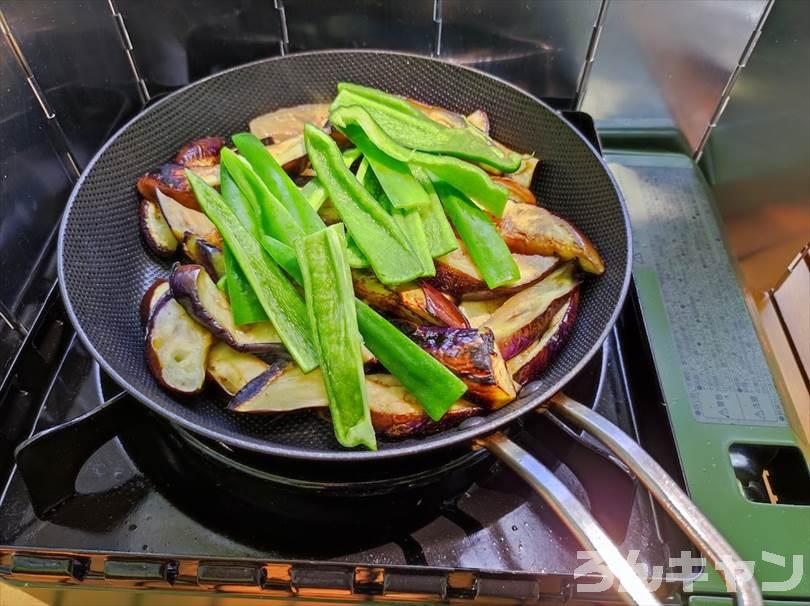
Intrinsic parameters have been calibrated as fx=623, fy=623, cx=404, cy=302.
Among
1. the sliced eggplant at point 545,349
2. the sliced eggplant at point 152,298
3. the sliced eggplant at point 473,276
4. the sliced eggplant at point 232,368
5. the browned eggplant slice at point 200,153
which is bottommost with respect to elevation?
Result: the sliced eggplant at point 545,349

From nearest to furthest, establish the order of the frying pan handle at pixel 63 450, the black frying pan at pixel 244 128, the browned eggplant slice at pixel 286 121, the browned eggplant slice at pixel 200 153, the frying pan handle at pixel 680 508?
the frying pan handle at pixel 680 508 → the black frying pan at pixel 244 128 → the frying pan handle at pixel 63 450 → the browned eggplant slice at pixel 200 153 → the browned eggplant slice at pixel 286 121

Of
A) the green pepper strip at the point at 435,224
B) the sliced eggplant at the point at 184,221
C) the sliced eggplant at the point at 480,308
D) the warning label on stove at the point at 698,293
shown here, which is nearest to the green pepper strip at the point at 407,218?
the green pepper strip at the point at 435,224

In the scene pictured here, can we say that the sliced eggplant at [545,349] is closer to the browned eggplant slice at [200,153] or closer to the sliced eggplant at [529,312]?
the sliced eggplant at [529,312]

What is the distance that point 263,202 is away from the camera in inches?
54.6

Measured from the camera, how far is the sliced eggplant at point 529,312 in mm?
1226

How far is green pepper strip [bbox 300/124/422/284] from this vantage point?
126 centimetres

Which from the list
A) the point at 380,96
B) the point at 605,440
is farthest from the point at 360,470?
the point at 380,96

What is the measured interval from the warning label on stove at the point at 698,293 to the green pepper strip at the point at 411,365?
1.97ft

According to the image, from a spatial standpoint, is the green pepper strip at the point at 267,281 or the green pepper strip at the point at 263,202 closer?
the green pepper strip at the point at 267,281

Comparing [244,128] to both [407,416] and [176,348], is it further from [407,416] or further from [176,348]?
[407,416]

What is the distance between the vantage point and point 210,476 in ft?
4.08

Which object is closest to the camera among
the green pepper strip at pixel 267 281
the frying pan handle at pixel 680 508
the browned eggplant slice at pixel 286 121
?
the frying pan handle at pixel 680 508

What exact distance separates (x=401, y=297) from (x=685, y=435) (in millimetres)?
660

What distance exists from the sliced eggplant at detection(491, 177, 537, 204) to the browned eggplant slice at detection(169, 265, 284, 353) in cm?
65
